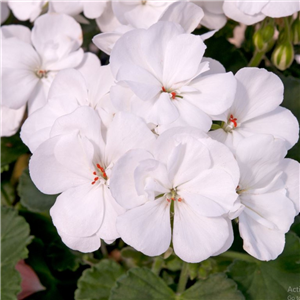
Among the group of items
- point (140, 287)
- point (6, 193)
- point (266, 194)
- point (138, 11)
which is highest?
point (138, 11)

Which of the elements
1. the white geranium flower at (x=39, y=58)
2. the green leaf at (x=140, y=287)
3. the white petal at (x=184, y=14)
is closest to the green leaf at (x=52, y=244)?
the green leaf at (x=140, y=287)

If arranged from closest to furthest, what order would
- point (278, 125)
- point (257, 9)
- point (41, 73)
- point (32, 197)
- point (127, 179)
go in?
point (127, 179), point (278, 125), point (257, 9), point (41, 73), point (32, 197)

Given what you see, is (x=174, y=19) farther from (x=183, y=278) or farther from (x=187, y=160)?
(x=183, y=278)

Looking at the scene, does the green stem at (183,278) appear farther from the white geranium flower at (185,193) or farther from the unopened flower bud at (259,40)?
the unopened flower bud at (259,40)

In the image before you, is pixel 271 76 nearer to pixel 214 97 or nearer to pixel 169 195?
pixel 214 97

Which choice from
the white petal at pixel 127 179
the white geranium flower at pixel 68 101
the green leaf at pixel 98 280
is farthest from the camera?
the green leaf at pixel 98 280

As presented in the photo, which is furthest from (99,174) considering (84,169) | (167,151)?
(167,151)

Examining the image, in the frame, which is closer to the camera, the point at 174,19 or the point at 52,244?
the point at 174,19
